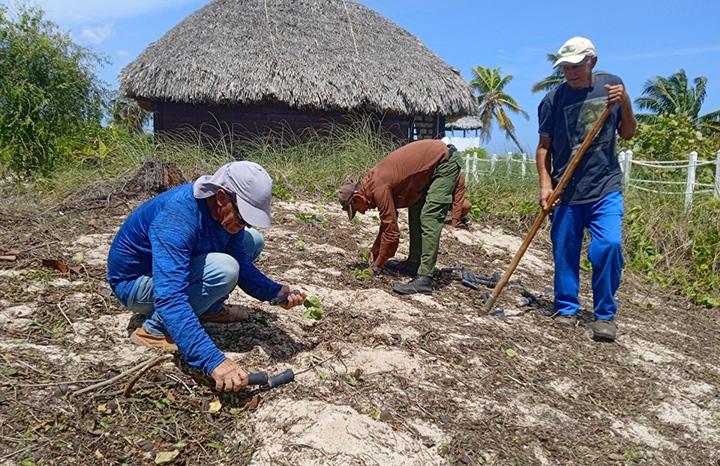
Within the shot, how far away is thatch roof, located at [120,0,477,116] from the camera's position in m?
10.1

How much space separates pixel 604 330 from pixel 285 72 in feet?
26.0

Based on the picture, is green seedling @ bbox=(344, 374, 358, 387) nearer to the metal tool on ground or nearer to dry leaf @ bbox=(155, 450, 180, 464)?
the metal tool on ground

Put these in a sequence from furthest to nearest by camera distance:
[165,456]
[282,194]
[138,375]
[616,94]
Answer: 1. [282,194]
2. [616,94]
3. [138,375]
4. [165,456]

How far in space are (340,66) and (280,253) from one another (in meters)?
6.65

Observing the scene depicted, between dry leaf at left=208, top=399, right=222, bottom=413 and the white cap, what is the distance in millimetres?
2789

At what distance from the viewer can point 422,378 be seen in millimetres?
2863

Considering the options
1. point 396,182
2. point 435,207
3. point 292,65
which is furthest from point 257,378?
point 292,65

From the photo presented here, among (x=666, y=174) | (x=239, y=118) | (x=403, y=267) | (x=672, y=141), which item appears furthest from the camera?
(x=239, y=118)

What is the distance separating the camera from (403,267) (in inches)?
193

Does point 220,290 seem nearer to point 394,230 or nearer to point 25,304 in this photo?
point 25,304

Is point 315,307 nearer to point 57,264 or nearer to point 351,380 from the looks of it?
point 351,380

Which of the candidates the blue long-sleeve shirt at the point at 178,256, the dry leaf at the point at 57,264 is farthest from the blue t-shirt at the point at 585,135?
the dry leaf at the point at 57,264

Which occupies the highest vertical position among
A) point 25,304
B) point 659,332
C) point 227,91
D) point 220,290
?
point 227,91

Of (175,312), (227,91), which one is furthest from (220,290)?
(227,91)
